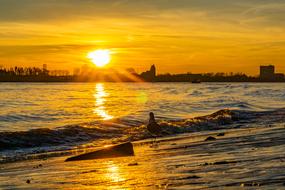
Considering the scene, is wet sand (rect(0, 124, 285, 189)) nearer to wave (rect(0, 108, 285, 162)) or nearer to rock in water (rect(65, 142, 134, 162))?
rock in water (rect(65, 142, 134, 162))

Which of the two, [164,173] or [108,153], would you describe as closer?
[164,173]

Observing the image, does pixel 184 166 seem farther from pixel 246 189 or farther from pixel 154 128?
pixel 154 128

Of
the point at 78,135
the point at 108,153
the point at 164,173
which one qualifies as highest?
the point at 164,173

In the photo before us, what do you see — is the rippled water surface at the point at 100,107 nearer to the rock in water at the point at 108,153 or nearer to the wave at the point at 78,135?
the wave at the point at 78,135

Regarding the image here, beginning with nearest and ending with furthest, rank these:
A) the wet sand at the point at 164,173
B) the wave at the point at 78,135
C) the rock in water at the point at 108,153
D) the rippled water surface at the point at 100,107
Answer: the wet sand at the point at 164,173
the rock in water at the point at 108,153
the wave at the point at 78,135
the rippled water surface at the point at 100,107

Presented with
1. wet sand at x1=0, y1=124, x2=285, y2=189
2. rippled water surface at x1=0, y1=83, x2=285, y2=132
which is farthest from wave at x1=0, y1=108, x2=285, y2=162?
wet sand at x1=0, y1=124, x2=285, y2=189

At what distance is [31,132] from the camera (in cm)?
2172

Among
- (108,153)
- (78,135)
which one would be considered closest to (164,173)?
(108,153)

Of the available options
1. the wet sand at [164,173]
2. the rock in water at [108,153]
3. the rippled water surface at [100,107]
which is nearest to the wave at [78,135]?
the rock in water at [108,153]

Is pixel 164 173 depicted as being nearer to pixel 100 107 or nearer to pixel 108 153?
pixel 108 153

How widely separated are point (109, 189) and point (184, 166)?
2464 mm

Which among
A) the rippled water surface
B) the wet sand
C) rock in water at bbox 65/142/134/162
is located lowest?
the rippled water surface

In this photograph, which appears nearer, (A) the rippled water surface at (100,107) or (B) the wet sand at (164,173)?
(B) the wet sand at (164,173)

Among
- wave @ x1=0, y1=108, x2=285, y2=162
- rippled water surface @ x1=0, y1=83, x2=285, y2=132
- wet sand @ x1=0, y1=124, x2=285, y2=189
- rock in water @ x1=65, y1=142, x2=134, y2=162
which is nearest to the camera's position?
wet sand @ x1=0, y1=124, x2=285, y2=189
